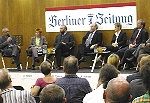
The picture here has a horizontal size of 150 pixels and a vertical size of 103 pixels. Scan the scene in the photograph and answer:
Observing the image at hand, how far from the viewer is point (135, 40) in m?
7.84

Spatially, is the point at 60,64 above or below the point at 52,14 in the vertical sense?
below

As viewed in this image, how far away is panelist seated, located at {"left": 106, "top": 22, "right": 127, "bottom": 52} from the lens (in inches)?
312

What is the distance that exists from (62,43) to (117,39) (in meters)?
1.43

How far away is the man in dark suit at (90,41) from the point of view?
8.13 metres

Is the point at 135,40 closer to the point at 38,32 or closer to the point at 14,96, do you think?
the point at 38,32

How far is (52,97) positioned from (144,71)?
0.65 m

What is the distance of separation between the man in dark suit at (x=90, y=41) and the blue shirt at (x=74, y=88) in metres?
4.40

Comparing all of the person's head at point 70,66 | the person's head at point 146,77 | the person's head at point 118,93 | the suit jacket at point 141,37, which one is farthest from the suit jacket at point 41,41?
the person's head at point 118,93

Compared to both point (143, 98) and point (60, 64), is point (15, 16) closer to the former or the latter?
point (60, 64)

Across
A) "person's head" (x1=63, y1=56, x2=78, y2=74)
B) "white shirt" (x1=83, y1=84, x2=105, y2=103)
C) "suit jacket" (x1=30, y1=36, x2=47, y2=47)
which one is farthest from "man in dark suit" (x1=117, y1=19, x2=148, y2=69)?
"white shirt" (x1=83, y1=84, x2=105, y2=103)

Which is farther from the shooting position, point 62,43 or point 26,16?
point 26,16

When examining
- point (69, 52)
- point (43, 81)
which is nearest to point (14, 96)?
point (43, 81)

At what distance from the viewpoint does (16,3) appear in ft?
32.6

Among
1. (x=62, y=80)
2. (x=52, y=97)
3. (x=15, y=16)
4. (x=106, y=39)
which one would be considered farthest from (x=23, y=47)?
(x=52, y=97)
